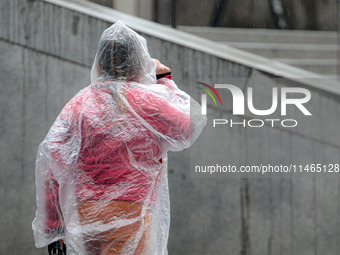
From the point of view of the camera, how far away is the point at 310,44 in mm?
4770

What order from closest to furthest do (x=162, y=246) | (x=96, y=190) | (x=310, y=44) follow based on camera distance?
1. (x=96, y=190)
2. (x=162, y=246)
3. (x=310, y=44)

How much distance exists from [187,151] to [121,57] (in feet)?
7.01

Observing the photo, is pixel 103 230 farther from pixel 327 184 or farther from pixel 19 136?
pixel 327 184

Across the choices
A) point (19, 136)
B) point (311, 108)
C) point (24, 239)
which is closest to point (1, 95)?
point (19, 136)

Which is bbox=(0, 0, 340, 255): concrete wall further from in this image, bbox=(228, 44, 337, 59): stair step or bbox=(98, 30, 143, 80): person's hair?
bbox=(98, 30, 143, 80): person's hair

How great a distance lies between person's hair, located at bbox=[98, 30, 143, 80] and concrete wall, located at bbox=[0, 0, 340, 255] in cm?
197

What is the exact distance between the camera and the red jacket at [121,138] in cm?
227

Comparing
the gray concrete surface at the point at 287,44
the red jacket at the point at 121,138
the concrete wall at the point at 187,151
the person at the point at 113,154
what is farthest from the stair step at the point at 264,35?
the red jacket at the point at 121,138

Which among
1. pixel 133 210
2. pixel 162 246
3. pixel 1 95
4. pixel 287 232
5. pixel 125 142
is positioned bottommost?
pixel 287 232

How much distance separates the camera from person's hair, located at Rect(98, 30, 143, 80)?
2404mm

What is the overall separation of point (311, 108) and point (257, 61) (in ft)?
2.21

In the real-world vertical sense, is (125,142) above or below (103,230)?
above

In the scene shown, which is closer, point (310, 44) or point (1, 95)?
point (1, 95)

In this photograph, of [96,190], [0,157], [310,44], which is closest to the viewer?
[96,190]
